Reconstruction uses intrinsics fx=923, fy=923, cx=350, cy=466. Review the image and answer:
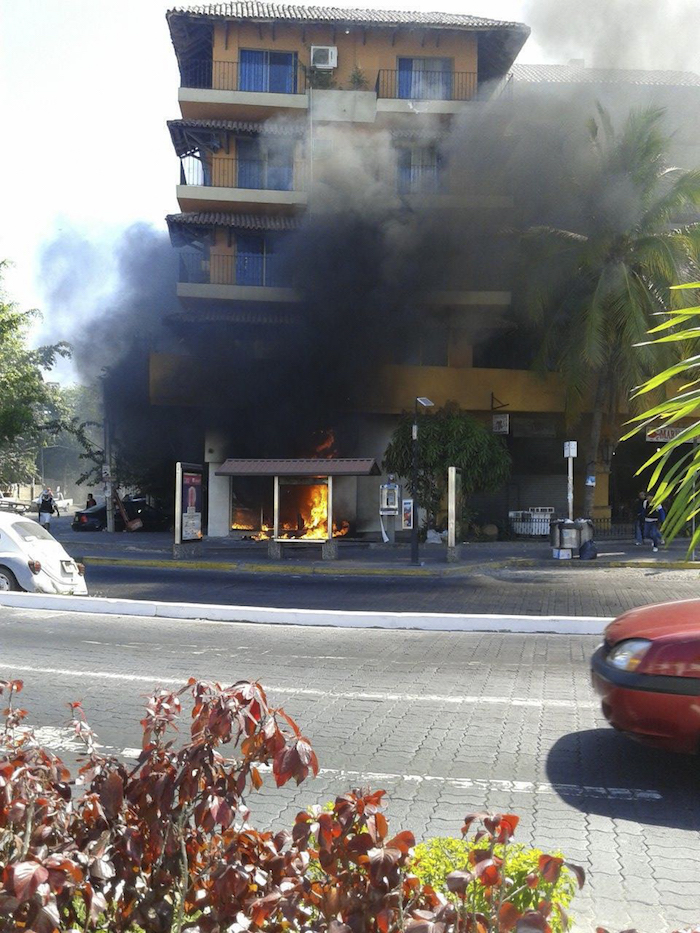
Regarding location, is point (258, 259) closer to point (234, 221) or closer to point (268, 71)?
point (234, 221)

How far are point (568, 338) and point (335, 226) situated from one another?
7817 mm

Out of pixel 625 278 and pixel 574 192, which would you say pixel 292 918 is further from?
pixel 574 192

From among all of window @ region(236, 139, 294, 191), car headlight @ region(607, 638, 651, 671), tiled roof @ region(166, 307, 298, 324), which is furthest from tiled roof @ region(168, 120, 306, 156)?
car headlight @ region(607, 638, 651, 671)

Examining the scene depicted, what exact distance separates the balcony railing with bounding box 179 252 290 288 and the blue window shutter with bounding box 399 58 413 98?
285 inches

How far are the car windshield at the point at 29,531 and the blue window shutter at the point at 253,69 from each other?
858 inches

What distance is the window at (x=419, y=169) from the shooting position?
29.8m

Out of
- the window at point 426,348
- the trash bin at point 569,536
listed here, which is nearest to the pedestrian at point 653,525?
the trash bin at point 569,536

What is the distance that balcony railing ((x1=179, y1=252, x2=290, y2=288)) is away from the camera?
98.1ft

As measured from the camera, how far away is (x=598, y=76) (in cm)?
3020

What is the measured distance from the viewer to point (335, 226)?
28031mm

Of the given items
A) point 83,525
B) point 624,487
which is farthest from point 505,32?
point 83,525

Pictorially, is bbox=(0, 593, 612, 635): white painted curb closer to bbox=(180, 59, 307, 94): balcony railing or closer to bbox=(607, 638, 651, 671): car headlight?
bbox=(607, 638, 651, 671): car headlight

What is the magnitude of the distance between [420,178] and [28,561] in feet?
69.9

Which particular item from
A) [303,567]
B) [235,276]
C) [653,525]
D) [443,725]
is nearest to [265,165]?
[235,276]
